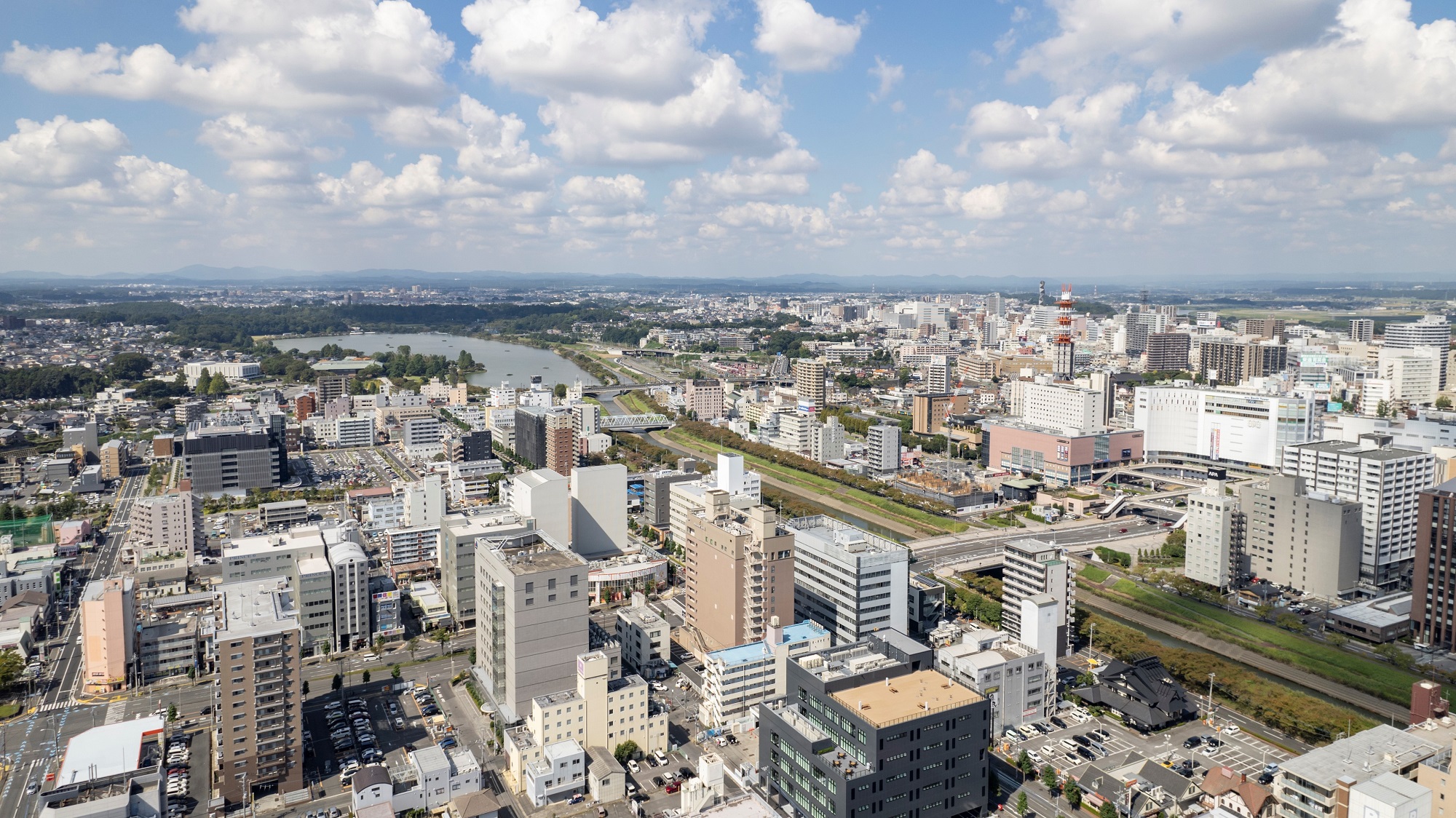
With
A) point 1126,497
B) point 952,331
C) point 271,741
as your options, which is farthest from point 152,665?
point 952,331

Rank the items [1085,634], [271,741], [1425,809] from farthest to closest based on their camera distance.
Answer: [1085,634]
[271,741]
[1425,809]

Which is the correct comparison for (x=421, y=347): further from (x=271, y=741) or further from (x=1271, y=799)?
(x=1271, y=799)

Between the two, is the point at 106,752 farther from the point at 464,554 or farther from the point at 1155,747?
the point at 1155,747

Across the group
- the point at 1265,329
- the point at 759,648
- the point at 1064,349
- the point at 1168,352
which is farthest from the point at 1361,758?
the point at 1265,329

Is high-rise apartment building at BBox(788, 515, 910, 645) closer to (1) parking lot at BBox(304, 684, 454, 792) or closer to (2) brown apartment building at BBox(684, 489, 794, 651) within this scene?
(2) brown apartment building at BBox(684, 489, 794, 651)

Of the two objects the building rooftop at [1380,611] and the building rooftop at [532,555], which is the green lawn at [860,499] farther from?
the building rooftop at [532,555]

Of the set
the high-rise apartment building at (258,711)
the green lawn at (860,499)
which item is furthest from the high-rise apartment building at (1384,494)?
the high-rise apartment building at (258,711)

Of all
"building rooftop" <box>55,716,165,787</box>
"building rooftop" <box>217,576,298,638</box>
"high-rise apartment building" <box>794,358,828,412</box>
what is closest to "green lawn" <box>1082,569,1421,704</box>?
"building rooftop" <box>217,576,298,638</box>
